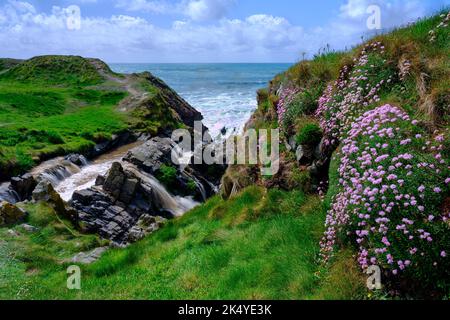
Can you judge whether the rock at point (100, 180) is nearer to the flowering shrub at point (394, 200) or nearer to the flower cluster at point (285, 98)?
the flower cluster at point (285, 98)

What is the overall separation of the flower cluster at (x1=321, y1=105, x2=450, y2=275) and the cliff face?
2 cm

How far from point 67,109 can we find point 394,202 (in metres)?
58.8

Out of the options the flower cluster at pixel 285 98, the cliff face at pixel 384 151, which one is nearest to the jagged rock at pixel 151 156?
the flower cluster at pixel 285 98

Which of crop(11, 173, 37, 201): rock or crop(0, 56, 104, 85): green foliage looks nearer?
crop(11, 173, 37, 201): rock

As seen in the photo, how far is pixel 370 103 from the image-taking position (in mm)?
9125

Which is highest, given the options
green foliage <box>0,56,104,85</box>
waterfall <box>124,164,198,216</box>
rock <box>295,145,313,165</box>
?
green foliage <box>0,56,104,85</box>

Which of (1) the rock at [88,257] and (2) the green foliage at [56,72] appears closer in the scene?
(1) the rock at [88,257]

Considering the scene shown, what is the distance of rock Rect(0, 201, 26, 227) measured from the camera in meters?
17.1

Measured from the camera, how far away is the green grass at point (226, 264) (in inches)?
273

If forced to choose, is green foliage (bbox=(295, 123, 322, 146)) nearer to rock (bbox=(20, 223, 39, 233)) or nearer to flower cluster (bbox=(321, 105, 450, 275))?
flower cluster (bbox=(321, 105, 450, 275))

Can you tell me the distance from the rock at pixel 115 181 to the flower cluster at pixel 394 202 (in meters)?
21.6

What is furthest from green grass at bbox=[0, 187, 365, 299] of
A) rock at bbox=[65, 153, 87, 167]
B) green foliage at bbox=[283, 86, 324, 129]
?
rock at bbox=[65, 153, 87, 167]
